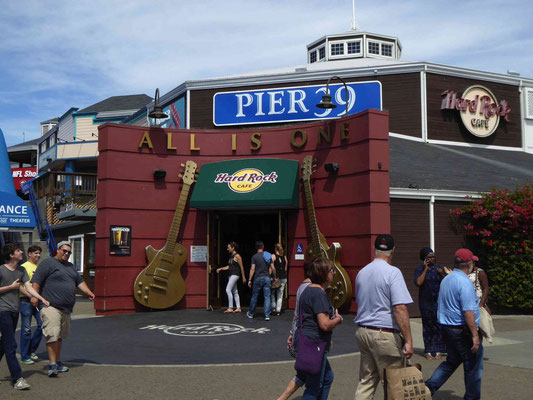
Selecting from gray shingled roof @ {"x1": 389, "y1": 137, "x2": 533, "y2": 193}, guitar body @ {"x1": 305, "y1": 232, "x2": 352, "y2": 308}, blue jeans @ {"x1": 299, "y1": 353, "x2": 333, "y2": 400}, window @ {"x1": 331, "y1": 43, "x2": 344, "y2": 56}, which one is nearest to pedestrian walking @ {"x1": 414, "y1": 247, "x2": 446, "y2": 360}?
blue jeans @ {"x1": 299, "y1": 353, "x2": 333, "y2": 400}

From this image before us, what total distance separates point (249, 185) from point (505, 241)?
22.0 ft

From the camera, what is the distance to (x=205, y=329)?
1270 cm

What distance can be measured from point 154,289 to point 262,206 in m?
3.64

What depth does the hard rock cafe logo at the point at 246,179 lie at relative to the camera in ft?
51.5

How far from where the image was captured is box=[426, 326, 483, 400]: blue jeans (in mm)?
6324

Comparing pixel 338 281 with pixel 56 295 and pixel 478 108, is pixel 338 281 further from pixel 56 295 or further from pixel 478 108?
pixel 478 108

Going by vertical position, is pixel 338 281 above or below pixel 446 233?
below

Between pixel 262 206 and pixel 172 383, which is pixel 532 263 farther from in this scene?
pixel 172 383

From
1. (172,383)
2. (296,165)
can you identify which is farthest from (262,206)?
(172,383)

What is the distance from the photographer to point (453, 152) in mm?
19734

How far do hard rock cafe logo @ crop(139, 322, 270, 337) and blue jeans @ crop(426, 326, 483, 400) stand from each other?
6062 millimetres

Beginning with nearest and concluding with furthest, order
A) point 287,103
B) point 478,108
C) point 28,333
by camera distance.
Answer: point 28,333 < point 287,103 < point 478,108

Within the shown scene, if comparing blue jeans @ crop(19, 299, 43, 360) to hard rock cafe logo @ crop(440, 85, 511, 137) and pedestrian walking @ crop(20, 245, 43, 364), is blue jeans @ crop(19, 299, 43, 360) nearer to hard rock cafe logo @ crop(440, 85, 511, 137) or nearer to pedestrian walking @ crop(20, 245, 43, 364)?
pedestrian walking @ crop(20, 245, 43, 364)

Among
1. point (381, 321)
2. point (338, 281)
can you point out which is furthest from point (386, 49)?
point (381, 321)
